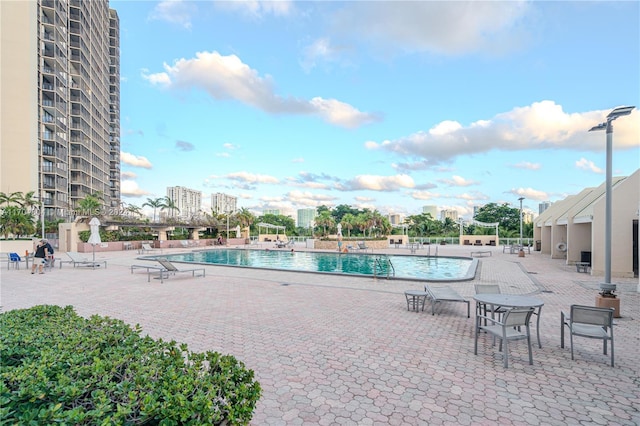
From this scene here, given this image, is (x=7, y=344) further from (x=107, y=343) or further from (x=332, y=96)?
(x=332, y=96)

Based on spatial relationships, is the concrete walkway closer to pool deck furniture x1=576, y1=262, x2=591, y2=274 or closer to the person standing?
the person standing

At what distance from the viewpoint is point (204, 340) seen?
540 centimetres

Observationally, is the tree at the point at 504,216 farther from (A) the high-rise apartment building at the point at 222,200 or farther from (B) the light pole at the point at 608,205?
(A) the high-rise apartment building at the point at 222,200

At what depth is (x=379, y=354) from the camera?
4.82 meters

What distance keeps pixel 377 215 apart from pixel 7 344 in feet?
124

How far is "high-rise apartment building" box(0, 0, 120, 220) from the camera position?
42625mm

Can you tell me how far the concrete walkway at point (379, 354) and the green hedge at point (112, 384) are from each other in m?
1.04

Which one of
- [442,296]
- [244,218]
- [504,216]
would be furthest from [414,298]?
[504,216]

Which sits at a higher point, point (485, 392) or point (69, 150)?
point (69, 150)

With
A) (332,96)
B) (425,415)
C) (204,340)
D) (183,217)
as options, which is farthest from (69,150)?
(425,415)

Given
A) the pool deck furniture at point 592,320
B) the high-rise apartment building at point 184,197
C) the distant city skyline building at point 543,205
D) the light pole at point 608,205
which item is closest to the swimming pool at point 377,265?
the light pole at point 608,205

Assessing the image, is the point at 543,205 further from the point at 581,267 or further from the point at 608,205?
the point at 608,205

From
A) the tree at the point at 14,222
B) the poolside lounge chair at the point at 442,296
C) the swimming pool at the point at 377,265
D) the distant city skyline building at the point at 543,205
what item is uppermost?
the distant city skyline building at the point at 543,205

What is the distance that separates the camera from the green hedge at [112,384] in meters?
2.02
